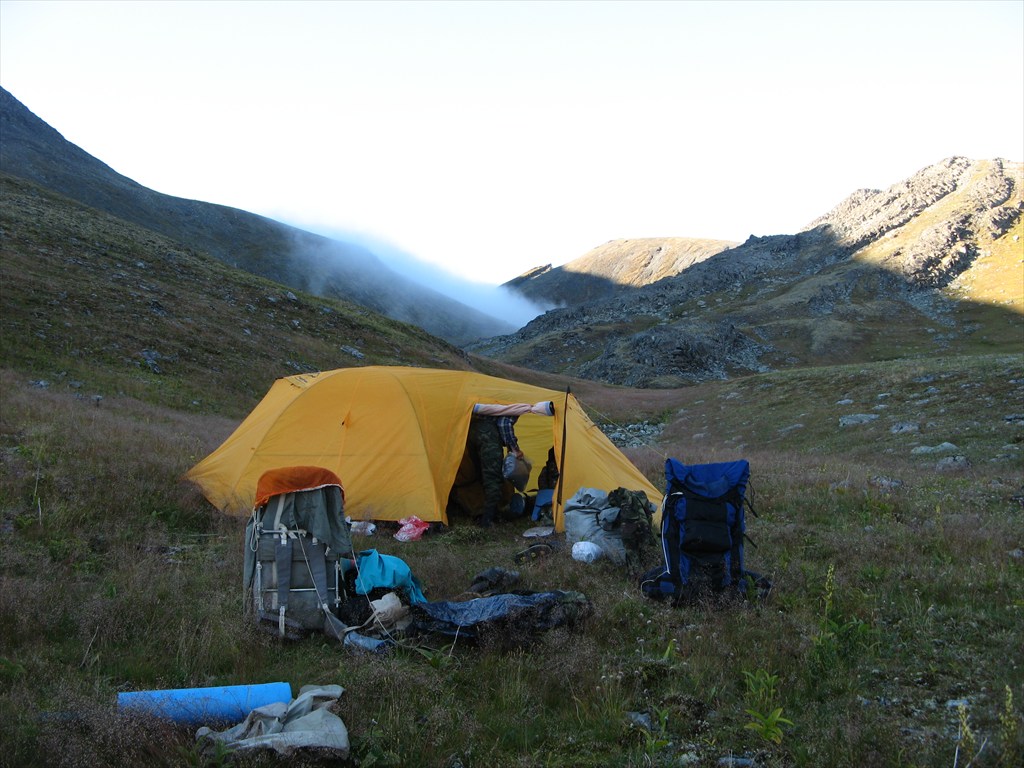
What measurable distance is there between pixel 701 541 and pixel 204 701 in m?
4.70

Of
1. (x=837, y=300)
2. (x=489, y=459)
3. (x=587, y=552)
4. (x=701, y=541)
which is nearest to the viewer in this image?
(x=701, y=541)

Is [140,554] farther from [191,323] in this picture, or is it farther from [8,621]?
[191,323]

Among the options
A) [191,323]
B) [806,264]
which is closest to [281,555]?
[191,323]

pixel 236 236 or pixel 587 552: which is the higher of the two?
pixel 236 236

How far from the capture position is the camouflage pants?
1173cm

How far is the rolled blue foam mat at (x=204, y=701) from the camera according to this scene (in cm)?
437

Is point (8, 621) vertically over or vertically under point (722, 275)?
under

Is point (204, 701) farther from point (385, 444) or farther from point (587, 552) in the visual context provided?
point (385, 444)

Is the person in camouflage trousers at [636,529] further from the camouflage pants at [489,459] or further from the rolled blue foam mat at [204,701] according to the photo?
the rolled blue foam mat at [204,701]

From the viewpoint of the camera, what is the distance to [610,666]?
5.42 metres

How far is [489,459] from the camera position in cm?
1188

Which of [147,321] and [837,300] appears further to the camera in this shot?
[837,300]

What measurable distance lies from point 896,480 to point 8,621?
13718mm

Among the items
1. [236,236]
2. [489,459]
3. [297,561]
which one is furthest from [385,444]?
[236,236]
